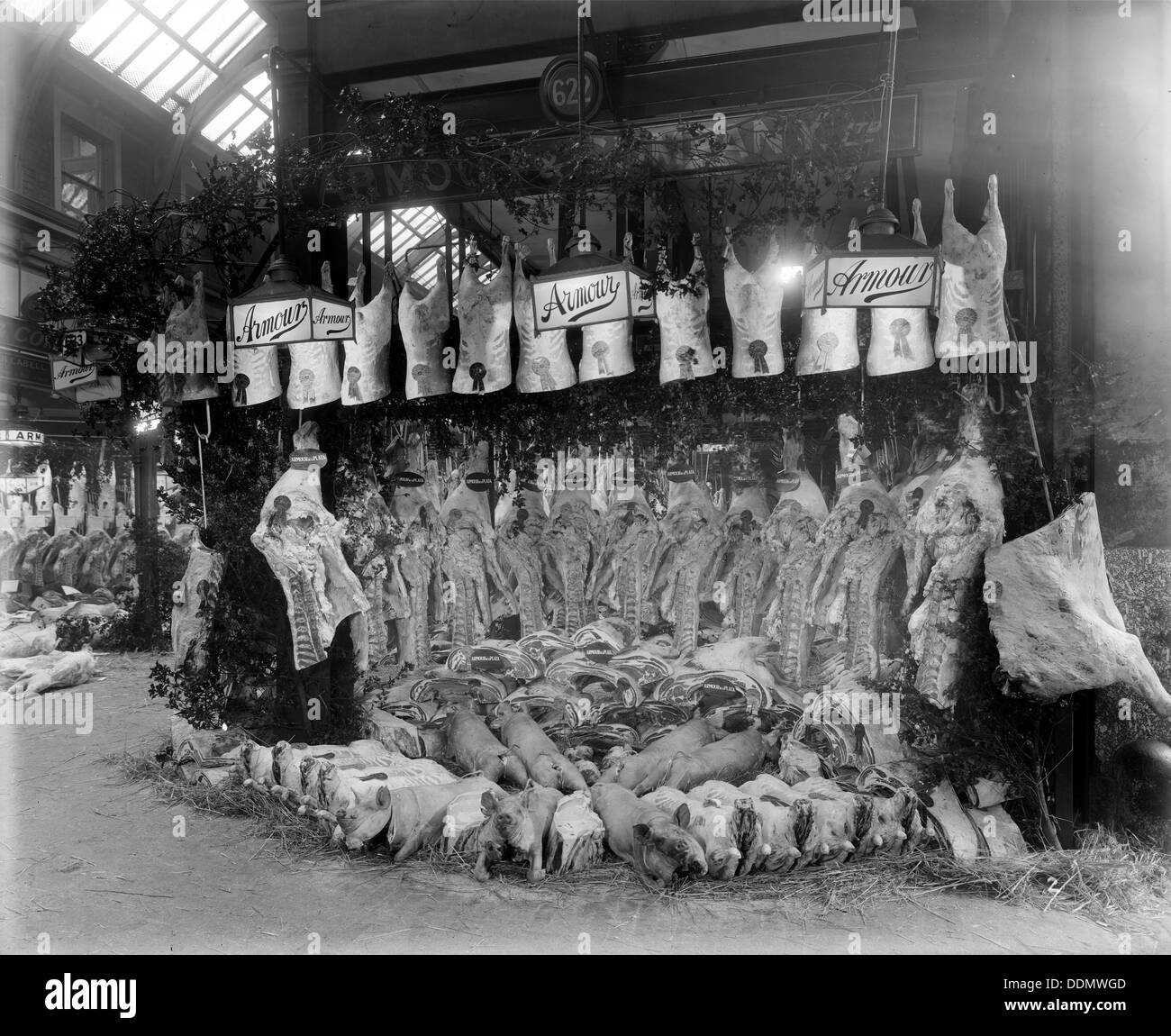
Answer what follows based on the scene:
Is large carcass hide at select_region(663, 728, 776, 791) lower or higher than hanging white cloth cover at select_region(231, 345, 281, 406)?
lower

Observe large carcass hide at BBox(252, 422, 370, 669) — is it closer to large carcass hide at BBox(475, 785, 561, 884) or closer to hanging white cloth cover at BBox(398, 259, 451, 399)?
hanging white cloth cover at BBox(398, 259, 451, 399)

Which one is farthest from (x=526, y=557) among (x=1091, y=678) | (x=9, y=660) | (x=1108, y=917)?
(x=9, y=660)

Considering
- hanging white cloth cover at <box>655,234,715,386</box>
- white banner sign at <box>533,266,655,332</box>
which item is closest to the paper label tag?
hanging white cloth cover at <box>655,234,715,386</box>

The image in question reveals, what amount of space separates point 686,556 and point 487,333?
6.55 ft

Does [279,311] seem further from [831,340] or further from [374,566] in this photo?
[831,340]

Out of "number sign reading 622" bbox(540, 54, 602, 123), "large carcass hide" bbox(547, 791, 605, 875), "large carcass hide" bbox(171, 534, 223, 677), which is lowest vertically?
"large carcass hide" bbox(547, 791, 605, 875)

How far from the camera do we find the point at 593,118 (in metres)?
5.59

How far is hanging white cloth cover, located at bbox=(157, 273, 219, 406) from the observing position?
5418 mm

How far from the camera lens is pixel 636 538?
563cm

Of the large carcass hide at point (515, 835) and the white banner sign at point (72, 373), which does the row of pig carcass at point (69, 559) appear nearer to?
the white banner sign at point (72, 373)

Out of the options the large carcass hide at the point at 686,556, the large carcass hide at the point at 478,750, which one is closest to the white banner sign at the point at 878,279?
the large carcass hide at the point at 686,556

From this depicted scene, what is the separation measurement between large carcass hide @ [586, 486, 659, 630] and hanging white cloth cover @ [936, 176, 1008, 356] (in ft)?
7.33

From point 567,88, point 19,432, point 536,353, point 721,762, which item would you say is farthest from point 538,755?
point 19,432

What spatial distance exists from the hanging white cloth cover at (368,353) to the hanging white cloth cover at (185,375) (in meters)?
1.04
